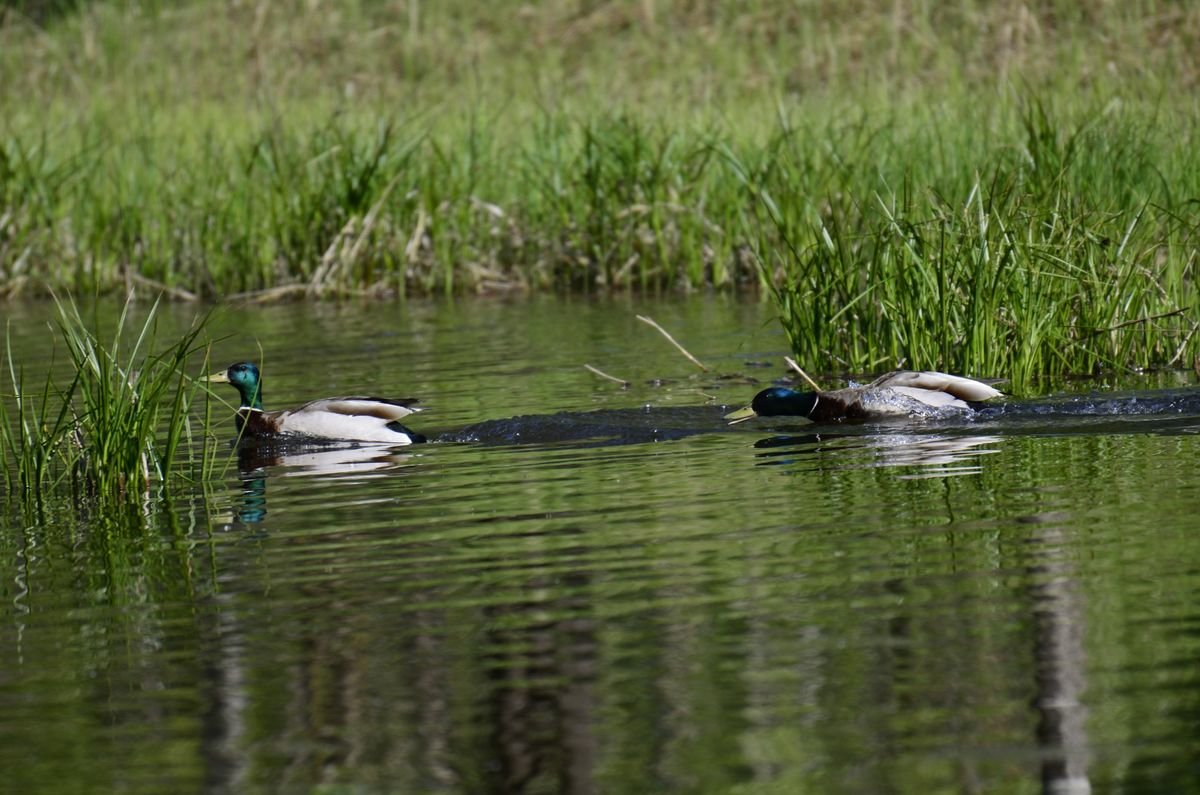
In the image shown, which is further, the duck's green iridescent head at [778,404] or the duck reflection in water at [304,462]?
the duck's green iridescent head at [778,404]

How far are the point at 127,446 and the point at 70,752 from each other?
3.34 metres

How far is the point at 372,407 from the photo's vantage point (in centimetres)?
920

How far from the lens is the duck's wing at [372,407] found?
30.0 feet

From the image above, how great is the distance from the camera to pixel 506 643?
15.9 ft

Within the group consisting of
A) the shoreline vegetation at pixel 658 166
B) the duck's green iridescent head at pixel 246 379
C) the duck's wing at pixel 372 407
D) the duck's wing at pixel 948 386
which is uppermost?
the shoreline vegetation at pixel 658 166

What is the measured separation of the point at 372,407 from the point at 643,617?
4363 millimetres

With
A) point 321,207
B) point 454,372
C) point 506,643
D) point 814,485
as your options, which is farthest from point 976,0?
point 506,643

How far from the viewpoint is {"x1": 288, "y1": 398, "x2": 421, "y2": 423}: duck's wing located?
9141 mm

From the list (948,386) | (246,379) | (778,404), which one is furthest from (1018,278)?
(246,379)

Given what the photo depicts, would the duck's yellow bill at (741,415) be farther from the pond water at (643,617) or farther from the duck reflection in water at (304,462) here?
the duck reflection in water at (304,462)

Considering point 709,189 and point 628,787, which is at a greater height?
point 709,189

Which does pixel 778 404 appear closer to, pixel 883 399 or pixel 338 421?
pixel 883 399

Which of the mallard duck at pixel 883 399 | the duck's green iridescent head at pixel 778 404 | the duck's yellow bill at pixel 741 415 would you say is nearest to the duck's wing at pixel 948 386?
the mallard duck at pixel 883 399

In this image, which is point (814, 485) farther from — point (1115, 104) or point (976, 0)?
point (976, 0)
